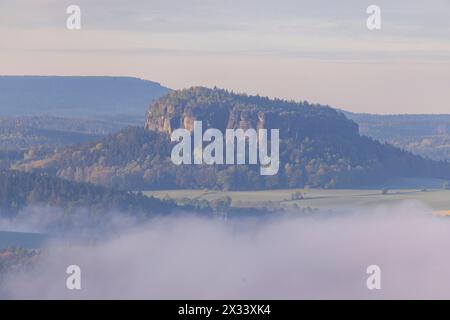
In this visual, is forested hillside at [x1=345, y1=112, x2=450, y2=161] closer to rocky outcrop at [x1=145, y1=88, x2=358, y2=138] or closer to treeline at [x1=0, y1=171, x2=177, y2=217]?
rocky outcrop at [x1=145, y1=88, x2=358, y2=138]

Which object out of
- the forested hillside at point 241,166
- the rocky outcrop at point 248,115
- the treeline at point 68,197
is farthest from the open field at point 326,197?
the rocky outcrop at point 248,115

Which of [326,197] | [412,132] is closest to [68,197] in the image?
[326,197]

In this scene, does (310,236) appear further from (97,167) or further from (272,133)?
(97,167)

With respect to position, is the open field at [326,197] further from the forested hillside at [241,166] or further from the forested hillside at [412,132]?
the forested hillside at [412,132]

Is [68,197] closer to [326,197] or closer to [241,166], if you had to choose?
[241,166]

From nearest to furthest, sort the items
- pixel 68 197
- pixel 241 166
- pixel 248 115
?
pixel 241 166 → pixel 68 197 → pixel 248 115

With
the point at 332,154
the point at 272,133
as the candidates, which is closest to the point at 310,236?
the point at 272,133

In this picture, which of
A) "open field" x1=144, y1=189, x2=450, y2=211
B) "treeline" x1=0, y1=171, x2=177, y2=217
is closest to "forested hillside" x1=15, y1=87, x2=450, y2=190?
"open field" x1=144, y1=189, x2=450, y2=211
